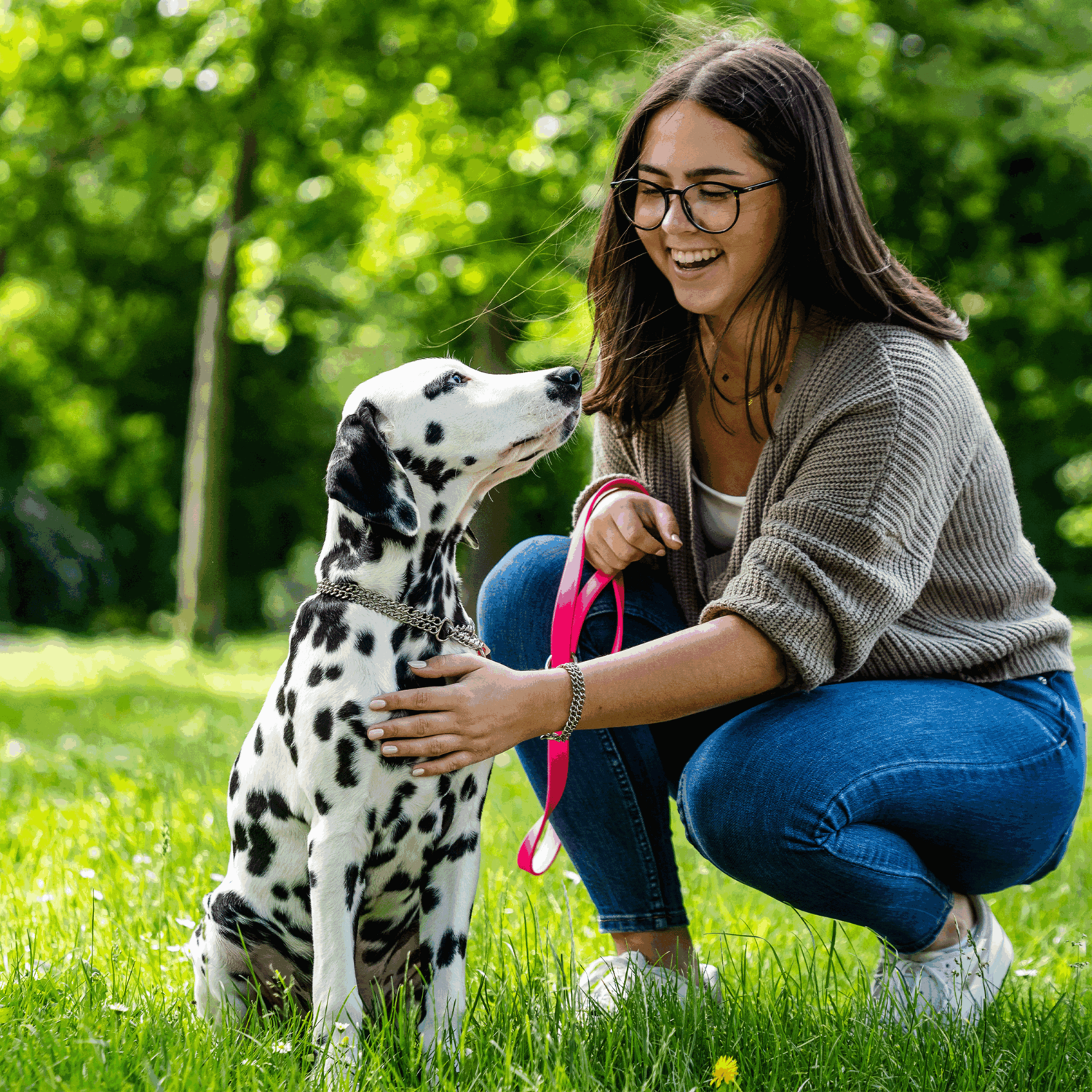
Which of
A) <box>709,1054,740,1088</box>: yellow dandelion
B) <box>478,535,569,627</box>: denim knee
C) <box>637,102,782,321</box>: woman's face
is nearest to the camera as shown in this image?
<box>709,1054,740,1088</box>: yellow dandelion

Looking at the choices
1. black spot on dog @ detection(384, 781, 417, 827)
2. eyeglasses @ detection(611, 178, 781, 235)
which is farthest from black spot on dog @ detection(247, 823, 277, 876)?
eyeglasses @ detection(611, 178, 781, 235)

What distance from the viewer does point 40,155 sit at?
555 inches

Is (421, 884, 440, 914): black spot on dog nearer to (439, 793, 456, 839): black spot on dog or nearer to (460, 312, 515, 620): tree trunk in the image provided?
(439, 793, 456, 839): black spot on dog

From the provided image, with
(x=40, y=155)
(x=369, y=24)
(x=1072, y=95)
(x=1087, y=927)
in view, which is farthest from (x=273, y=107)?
(x=1087, y=927)

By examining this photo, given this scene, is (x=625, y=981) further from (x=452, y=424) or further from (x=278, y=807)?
(x=452, y=424)

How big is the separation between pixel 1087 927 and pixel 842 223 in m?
2.33

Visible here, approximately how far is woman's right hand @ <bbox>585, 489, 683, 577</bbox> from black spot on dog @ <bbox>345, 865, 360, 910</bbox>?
109 centimetres

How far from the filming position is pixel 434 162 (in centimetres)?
1259

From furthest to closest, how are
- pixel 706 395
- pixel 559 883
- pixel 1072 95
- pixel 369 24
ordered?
pixel 1072 95
pixel 369 24
pixel 559 883
pixel 706 395

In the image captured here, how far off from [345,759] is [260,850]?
0.38m

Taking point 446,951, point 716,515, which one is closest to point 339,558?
point 446,951

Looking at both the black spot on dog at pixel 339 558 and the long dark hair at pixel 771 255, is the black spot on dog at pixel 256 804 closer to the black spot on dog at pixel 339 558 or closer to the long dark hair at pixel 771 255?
the black spot on dog at pixel 339 558

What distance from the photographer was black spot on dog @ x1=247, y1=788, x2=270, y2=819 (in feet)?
8.82

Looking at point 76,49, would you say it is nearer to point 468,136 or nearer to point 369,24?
point 369,24
